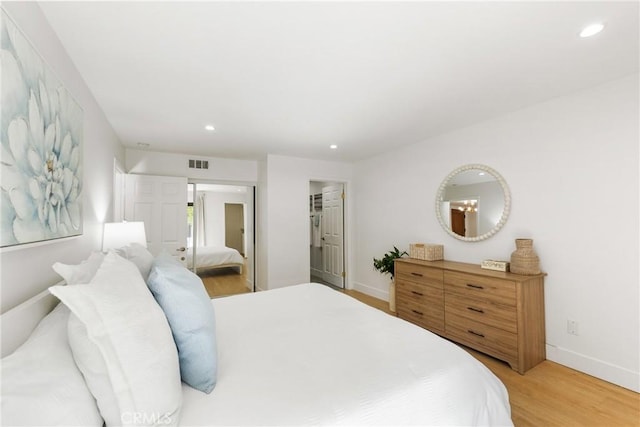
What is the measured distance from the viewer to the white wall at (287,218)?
4293 millimetres

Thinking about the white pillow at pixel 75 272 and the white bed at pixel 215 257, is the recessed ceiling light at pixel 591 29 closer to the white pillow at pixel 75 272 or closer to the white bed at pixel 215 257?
the white pillow at pixel 75 272

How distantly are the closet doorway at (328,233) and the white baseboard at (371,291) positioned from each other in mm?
306

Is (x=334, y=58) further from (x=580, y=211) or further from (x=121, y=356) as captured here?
(x=580, y=211)

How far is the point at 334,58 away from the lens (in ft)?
→ 5.87

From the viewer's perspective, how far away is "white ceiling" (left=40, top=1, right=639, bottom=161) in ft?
4.60

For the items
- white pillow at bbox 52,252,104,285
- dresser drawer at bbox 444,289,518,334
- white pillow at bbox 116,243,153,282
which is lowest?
dresser drawer at bbox 444,289,518,334

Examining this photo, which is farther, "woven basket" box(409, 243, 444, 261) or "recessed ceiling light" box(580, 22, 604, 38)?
"woven basket" box(409, 243, 444, 261)

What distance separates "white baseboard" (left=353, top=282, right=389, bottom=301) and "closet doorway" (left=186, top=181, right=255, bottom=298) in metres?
1.90

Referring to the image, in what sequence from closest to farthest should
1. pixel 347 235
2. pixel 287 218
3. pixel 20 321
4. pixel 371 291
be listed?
pixel 20 321, pixel 287 218, pixel 371 291, pixel 347 235

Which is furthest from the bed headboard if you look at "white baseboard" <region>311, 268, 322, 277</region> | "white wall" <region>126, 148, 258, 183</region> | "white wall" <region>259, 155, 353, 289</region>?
"white baseboard" <region>311, 268, 322, 277</region>

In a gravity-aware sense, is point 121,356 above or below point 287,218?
below

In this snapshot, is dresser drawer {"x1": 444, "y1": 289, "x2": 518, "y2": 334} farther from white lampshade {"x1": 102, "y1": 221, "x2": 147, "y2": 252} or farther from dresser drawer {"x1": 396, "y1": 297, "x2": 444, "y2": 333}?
white lampshade {"x1": 102, "y1": 221, "x2": 147, "y2": 252}

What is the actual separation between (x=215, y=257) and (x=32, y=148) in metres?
3.97

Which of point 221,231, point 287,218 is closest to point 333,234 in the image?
point 287,218
